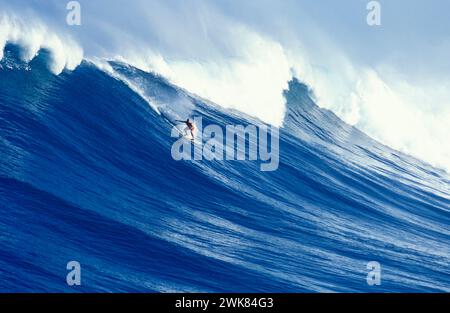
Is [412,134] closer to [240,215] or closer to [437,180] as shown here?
[437,180]

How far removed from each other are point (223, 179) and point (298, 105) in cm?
702

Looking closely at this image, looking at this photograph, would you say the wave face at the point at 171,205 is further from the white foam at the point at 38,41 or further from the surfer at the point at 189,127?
the surfer at the point at 189,127

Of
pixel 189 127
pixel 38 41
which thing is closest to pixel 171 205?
pixel 189 127

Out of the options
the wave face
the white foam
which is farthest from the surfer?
the white foam

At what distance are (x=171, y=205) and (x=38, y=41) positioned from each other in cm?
647

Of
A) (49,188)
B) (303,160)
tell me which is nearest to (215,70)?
(303,160)

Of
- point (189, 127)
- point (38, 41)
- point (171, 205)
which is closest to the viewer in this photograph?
point (171, 205)

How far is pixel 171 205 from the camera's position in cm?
1195

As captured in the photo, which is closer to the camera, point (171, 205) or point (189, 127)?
point (171, 205)

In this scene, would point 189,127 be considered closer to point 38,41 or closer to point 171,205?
point 171,205

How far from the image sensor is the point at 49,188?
11.0 metres

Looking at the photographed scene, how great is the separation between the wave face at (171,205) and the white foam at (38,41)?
0.85 ft

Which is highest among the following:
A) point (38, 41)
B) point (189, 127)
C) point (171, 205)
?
point (38, 41)

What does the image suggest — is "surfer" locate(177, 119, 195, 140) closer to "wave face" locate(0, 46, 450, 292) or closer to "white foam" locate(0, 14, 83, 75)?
"wave face" locate(0, 46, 450, 292)
